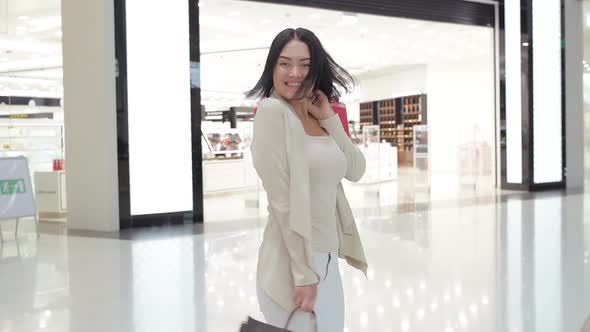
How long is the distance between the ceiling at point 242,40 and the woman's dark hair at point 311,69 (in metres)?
9.61

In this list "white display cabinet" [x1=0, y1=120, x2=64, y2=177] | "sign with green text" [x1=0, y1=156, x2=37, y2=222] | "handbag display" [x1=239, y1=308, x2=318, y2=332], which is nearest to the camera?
"handbag display" [x1=239, y1=308, x2=318, y2=332]

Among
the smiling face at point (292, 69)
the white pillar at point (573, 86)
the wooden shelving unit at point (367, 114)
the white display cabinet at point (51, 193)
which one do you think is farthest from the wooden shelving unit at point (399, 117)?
the smiling face at point (292, 69)

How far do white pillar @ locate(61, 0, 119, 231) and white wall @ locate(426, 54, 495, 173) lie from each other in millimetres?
14904

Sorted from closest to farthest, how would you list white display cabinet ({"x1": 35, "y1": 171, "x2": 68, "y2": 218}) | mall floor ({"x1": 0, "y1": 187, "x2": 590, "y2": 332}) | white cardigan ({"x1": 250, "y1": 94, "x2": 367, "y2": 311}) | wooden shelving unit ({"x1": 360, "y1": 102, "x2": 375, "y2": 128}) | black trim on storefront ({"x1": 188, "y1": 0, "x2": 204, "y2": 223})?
white cardigan ({"x1": 250, "y1": 94, "x2": 367, "y2": 311}) → mall floor ({"x1": 0, "y1": 187, "x2": 590, "y2": 332}) → black trim on storefront ({"x1": 188, "y1": 0, "x2": 204, "y2": 223}) → white display cabinet ({"x1": 35, "y1": 171, "x2": 68, "y2": 218}) → wooden shelving unit ({"x1": 360, "y1": 102, "x2": 375, "y2": 128})

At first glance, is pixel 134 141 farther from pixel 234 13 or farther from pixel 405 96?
pixel 405 96

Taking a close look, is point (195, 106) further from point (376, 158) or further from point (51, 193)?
point (376, 158)

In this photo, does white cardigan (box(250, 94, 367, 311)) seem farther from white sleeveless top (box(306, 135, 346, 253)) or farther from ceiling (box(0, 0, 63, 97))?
ceiling (box(0, 0, 63, 97))

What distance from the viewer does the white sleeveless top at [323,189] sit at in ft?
5.17

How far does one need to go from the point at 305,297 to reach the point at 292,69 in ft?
1.94

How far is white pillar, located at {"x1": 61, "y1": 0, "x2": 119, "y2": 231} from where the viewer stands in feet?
24.7

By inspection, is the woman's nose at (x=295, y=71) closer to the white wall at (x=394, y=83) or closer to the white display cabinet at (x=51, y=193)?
the white display cabinet at (x=51, y=193)

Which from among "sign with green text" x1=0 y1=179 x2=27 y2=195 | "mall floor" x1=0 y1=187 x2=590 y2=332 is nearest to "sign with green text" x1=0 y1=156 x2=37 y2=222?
"sign with green text" x1=0 y1=179 x2=27 y2=195

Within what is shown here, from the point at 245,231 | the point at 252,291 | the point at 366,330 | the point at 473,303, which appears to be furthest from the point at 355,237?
the point at 245,231

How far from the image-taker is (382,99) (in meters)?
26.5
